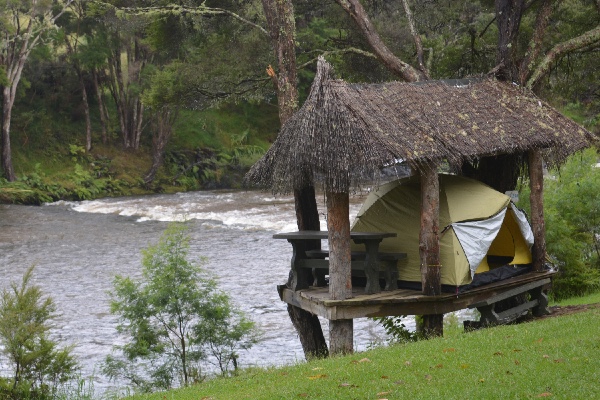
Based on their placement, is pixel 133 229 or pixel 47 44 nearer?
pixel 133 229

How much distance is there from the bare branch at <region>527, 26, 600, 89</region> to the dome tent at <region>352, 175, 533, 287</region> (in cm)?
264

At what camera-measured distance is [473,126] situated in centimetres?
1272

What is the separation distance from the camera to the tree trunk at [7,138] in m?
43.9

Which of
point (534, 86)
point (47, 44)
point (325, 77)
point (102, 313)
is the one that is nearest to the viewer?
point (325, 77)

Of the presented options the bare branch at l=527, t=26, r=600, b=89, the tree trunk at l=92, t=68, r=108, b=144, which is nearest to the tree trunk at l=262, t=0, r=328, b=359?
the bare branch at l=527, t=26, r=600, b=89

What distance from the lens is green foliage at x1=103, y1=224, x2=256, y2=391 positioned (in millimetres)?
12969

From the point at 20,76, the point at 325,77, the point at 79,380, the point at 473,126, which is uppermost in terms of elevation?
the point at 20,76

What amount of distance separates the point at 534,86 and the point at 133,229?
2012cm

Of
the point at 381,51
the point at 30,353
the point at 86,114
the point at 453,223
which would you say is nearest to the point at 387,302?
the point at 453,223

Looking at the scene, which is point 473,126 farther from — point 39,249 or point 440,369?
point 39,249

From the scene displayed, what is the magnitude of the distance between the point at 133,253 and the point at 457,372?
19.2 meters

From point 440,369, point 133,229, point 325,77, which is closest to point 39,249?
point 133,229

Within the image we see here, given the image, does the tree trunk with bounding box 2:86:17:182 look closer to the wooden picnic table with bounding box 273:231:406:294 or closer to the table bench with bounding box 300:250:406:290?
the wooden picnic table with bounding box 273:231:406:294

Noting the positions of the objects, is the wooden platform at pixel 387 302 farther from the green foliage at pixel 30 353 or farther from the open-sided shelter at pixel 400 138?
the green foliage at pixel 30 353
